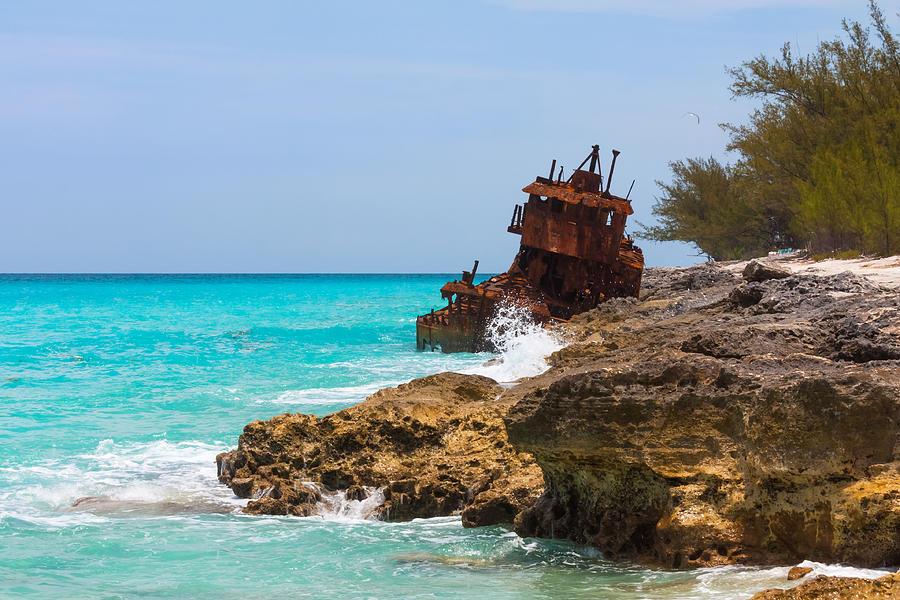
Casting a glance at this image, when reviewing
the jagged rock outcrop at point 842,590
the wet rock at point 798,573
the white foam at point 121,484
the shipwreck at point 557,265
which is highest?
the shipwreck at point 557,265

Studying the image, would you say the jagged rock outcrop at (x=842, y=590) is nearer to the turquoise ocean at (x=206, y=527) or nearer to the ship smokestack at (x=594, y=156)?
the turquoise ocean at (x=206, y=527)

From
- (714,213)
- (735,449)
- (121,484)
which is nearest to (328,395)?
(121,484)

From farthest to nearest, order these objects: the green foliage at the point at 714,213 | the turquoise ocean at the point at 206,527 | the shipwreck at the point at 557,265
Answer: the green foliage at the point at 714,213, the shipwreck at the point at 557,265, the turquoise ocean at the point at 206,527

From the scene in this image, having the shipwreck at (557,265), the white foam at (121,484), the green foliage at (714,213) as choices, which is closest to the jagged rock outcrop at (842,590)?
the white foam at (121,484)

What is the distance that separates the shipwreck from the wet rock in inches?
568

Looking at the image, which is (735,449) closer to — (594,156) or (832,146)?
(594,156)

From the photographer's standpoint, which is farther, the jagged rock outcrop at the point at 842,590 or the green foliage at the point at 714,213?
the green foliage at the point at 714,213

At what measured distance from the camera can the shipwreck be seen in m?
19.2

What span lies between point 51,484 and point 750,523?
621 centimetres

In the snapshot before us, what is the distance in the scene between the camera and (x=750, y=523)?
4566 millimetres

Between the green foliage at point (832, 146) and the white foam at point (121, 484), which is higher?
the green foliage at point (832, 146)

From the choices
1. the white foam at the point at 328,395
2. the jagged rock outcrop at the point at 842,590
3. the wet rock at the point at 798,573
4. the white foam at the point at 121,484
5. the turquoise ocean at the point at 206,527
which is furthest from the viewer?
the white foam at the point at 328,395

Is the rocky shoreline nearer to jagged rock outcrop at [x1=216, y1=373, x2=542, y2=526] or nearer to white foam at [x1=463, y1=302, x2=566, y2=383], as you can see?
jagged rock outcrop at [x1=216, y1=373, x2=542, y2=526]

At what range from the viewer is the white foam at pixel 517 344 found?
41.3ft
